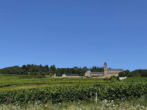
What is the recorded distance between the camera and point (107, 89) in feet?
53.2

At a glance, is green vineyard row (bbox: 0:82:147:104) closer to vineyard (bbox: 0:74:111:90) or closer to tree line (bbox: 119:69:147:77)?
vineyard (bbox: 0:74:111:90)

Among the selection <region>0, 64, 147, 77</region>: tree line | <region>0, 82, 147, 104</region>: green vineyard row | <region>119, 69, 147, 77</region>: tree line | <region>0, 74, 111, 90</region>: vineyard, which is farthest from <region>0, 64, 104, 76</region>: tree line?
<region>0, 82, 147, 104</region>: green vineyard row

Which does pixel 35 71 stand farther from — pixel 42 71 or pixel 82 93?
pixel 82 93

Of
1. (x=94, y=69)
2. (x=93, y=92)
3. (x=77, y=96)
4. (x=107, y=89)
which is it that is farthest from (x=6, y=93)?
(x=94, y=69)

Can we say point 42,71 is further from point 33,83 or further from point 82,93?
point 82,93

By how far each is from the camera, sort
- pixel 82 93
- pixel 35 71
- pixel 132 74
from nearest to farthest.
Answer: pixel 82 93 < pixel 132 74 < pixel 35 71

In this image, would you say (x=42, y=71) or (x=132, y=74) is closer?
(x=132, y=74)

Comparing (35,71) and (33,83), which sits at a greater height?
(35,71)

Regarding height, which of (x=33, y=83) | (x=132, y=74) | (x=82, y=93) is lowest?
(x=33, y=83)

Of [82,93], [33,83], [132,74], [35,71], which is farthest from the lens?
[35,71]

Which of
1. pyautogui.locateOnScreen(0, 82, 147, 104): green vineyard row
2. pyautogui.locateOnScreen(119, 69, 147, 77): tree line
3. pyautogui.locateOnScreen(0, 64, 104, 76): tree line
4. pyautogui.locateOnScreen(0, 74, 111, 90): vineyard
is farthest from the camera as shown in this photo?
pyautogui.locateOnScreen(0, 64, 104, 76): tree line

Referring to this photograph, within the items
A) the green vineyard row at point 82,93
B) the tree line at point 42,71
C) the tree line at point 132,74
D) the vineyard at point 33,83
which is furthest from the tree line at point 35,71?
the green vineyard row at point 82,93

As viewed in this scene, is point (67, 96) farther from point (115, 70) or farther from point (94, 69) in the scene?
point (94, 69)

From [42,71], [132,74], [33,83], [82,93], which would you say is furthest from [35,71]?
[82,93]
